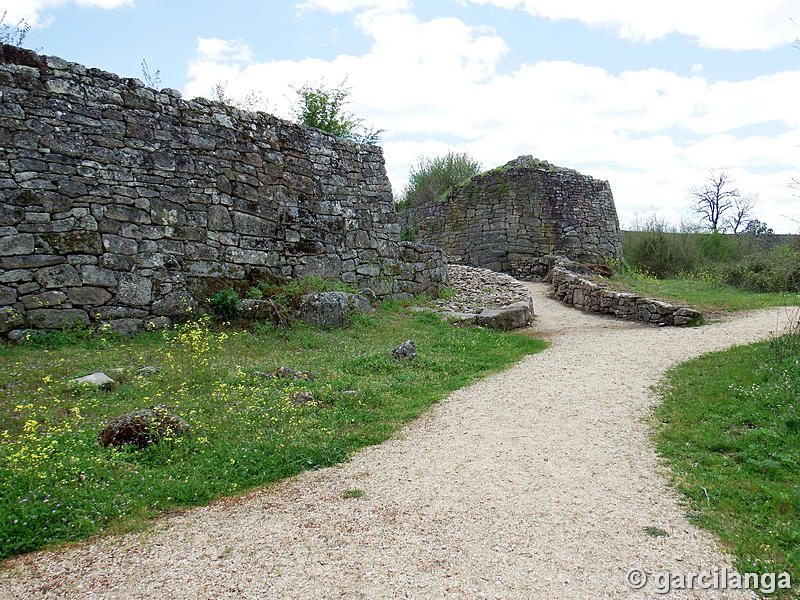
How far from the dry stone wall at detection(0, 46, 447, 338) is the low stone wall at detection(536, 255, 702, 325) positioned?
21.3 ft

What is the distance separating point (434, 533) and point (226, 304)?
684cm

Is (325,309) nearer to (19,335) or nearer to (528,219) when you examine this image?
(19,335)

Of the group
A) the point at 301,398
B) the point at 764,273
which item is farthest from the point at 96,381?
the point at 764,273

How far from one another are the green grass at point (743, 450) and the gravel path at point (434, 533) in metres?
0.23

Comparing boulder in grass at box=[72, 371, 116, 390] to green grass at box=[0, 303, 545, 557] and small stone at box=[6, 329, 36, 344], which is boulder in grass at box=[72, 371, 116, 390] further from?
small stone at box=[6, 329, 36, 344]

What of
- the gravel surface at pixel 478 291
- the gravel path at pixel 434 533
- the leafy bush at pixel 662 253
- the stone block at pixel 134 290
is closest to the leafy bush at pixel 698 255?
the leafy bush at pixel 662 253

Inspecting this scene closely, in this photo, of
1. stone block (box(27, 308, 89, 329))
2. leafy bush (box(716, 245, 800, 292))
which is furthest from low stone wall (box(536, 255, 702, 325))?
stone block (box(27, 308, 89, 329))

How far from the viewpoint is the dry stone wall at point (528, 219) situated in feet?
65.9

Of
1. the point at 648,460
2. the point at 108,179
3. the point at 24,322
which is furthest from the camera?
the point at 108,179

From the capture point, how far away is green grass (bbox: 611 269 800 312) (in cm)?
1318

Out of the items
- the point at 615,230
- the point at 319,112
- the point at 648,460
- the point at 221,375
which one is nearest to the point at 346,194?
the point at 319,112

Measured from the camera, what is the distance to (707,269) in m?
20.5

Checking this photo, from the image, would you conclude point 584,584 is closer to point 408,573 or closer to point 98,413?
point 408,573

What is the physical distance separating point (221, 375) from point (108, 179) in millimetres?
4234
